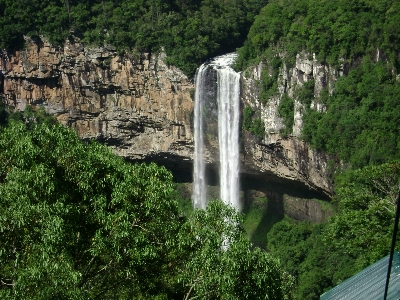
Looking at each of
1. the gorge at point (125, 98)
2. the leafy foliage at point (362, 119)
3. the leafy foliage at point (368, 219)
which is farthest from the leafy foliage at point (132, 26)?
the leafy foliage at point (368, 219)

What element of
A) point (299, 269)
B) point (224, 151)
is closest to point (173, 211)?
point (299, 269)

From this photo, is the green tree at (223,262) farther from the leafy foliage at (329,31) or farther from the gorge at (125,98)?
the gorge at (125,98)

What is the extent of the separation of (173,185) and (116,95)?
2032cm

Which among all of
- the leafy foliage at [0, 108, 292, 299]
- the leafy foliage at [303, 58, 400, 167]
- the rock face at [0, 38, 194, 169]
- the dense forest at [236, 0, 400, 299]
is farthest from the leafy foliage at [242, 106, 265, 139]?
the leafy foliage at [0, 108, 292, 299]

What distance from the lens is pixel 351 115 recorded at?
24.5 metres

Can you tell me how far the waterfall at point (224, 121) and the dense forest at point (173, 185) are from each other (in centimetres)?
63

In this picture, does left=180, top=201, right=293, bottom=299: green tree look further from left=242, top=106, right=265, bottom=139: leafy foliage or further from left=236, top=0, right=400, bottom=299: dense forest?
left=242, top=106, right=265, bottom=139: leafy foliage

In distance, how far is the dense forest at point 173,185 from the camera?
27.5 feet

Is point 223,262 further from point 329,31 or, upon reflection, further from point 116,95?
point 116,95

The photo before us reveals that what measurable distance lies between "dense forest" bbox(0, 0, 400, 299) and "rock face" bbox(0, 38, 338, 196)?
2.00 ft

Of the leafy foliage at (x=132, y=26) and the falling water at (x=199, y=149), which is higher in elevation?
the leafy foliage at (x=132, y=26)

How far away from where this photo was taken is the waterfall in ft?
92.6

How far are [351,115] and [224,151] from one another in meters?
6.72

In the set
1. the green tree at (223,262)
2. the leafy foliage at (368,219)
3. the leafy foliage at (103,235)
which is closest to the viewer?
the leafy foliage at (103,235)
